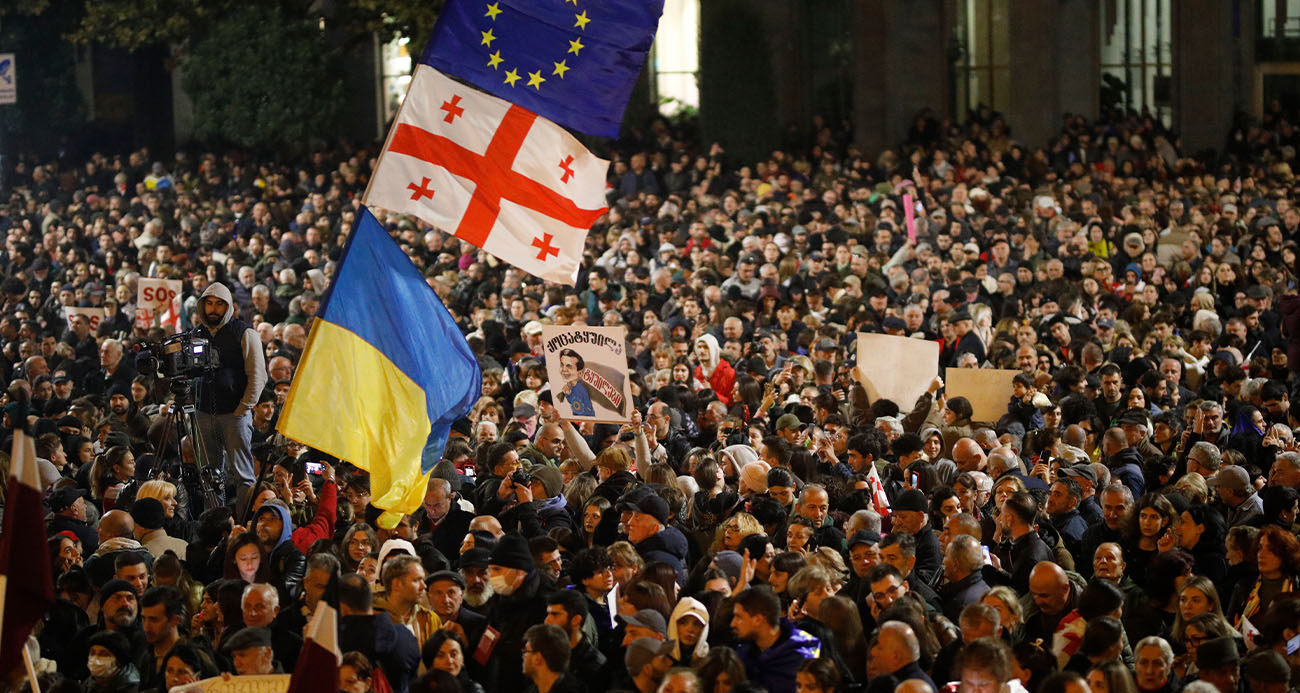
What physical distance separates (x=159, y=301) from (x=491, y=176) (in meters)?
9.12

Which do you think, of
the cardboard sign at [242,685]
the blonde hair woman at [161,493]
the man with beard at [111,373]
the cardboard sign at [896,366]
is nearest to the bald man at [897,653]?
the cardboard sign at [242,685]

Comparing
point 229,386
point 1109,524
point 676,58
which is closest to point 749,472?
point 1109,524

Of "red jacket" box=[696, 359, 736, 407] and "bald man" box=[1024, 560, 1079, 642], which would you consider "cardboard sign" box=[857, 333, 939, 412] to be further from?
"bald man" box=[1024, 560, 1079, 642]

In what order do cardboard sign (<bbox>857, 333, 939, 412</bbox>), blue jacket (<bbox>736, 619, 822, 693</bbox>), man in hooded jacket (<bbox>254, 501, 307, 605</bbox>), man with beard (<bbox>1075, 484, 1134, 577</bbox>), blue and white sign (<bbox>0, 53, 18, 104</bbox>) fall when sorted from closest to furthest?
blue jacket (<bbox>736, 619, 822, 693</bbox>)
man in hooded jacket (<bbox>254, 501, 307, 605</bbox>)
man with beard (<bbox>1075, 484, 1134, 577</bbox>)
cardboard sign (<bbox>857, 333, 939, 412</bbox>)
blue and white sign (<bbox>0, 53, 18, 104</bbox>)

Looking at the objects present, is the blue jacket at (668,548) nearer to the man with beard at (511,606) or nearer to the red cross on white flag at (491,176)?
the man with beard at (511,606)

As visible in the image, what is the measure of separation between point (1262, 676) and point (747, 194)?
63.0ft

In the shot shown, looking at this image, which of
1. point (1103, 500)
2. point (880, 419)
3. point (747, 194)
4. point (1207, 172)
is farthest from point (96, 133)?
point (1103, 500)

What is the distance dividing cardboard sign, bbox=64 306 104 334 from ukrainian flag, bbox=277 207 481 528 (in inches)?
414

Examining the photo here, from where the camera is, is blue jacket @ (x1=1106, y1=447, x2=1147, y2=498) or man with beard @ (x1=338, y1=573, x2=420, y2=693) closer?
man with beard @ (x1=338, y1=573, x2=420, y2=693)

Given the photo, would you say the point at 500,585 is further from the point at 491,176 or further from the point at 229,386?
the point at 229,386

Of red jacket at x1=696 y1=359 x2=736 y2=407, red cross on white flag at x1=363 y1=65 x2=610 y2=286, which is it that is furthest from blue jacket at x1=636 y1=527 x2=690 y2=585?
red jacket at x1=696 y1=359 x2=736 y2=407

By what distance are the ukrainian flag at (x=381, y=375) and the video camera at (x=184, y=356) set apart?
11.0ft

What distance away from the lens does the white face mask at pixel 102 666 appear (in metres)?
7.73

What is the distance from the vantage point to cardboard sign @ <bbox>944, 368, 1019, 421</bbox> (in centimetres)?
1327
